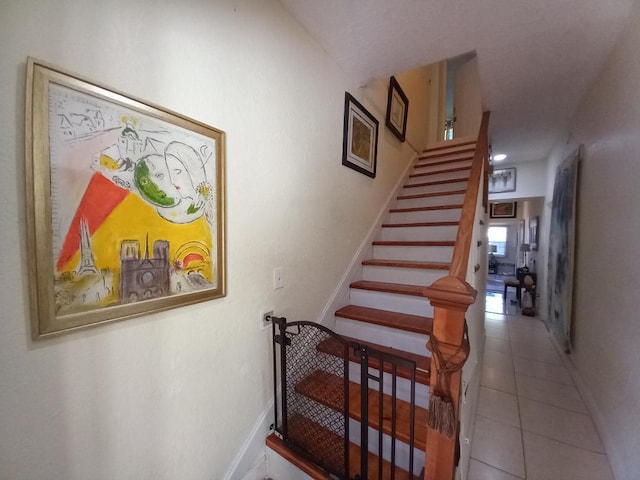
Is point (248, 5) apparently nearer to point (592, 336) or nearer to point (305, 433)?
point (305, 433)

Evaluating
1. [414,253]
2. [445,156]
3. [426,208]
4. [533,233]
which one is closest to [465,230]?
[414,253]

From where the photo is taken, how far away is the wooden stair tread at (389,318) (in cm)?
159

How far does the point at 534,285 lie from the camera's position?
4.41 m

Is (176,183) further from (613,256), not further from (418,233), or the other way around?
(613,256)

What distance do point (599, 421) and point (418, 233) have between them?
1783mm

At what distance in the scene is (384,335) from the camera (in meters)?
1.70

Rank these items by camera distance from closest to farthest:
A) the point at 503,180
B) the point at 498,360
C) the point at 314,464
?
the point at 314,464 → the point at 498,360 → the point at 503,180

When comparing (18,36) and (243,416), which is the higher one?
(18,36)

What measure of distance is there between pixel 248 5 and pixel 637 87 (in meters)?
2.18

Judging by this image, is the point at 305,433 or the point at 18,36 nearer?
the point at 18,36

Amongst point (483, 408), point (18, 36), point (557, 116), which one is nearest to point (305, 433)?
point (483, 408)

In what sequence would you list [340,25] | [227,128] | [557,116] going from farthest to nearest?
1. [557,116]
2. [340,25]
3. [227,128]

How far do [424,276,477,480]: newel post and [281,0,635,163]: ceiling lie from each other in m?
1.49

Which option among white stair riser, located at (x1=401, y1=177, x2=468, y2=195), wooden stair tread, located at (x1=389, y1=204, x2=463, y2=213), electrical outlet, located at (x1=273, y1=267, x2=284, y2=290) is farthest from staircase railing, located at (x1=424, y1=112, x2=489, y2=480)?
white stair riser, located at (x1=401, y1=177, x2=468, y2=195)
